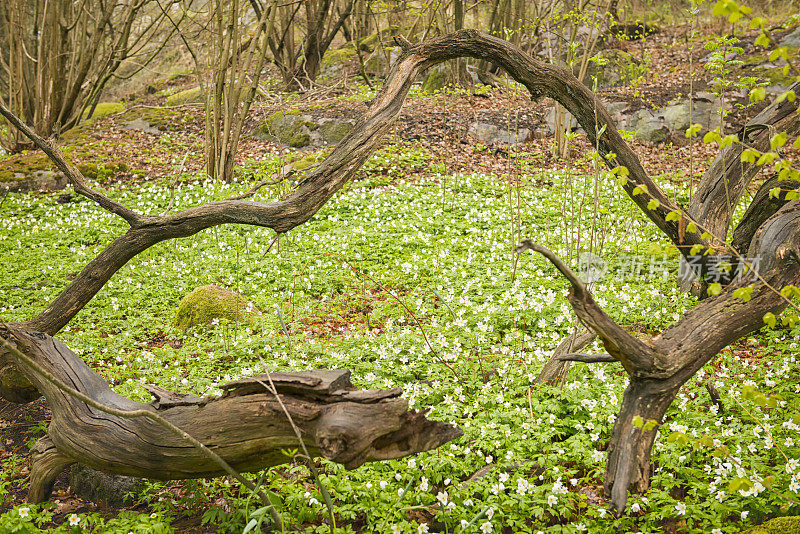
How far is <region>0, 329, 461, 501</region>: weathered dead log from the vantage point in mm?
2842

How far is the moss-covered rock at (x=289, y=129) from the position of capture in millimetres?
13852

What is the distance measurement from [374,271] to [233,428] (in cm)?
424

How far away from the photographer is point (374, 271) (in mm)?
7262

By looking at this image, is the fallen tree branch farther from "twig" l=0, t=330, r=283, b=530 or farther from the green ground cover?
"twig" l=0, t=330, r=283, b=530

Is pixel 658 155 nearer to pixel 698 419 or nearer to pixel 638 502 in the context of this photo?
pixel 698 419

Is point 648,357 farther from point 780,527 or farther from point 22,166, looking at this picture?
point 22,166

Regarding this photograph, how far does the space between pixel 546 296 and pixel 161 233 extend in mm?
3970

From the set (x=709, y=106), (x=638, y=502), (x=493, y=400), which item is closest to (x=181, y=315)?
(x=493, y=400)

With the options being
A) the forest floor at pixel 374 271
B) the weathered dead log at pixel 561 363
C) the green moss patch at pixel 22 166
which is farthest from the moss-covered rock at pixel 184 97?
the weathered dead log at pixel 561 363

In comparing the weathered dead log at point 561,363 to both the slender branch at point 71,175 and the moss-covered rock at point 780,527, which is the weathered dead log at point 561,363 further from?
the slender branch at point 71,175

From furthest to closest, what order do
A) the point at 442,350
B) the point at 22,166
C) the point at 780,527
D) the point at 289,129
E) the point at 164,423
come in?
the point at 289,129 < the point at 22,166 < the point at 442,350 < the point at 780,527 < the point at 164,423

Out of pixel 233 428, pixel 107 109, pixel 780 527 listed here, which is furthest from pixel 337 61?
pixel 780 527

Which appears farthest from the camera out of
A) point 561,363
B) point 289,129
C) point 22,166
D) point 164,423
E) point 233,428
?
point 289,129

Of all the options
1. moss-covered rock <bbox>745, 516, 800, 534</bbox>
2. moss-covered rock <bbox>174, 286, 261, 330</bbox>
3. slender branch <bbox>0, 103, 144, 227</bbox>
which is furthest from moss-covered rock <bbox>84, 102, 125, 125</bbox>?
moss-covered rock <bbox>745, 516, 800, 534</bbox>
